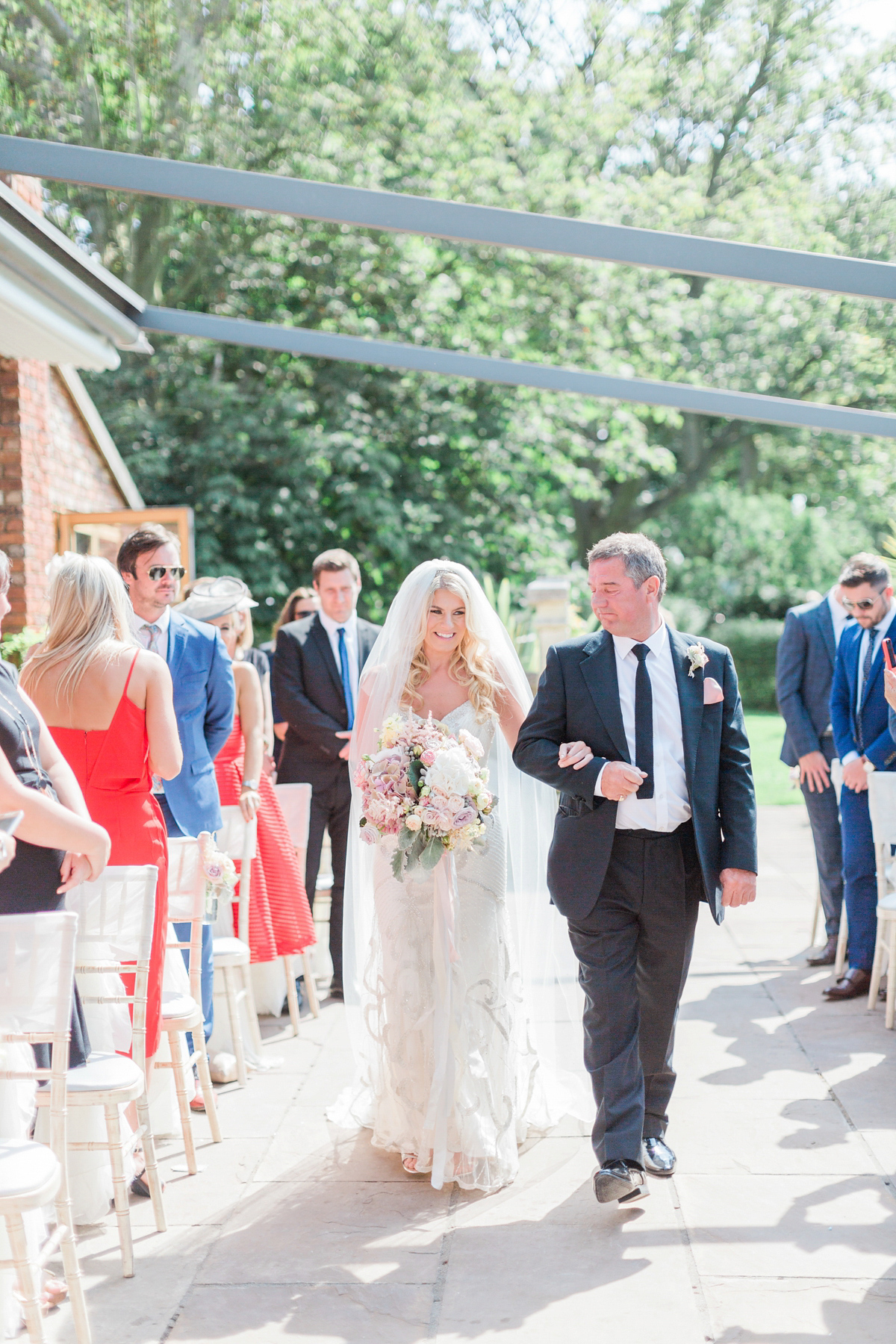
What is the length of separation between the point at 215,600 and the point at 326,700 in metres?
0.92

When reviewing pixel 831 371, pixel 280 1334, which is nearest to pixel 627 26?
pixel 831 371

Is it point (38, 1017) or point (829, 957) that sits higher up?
point (38, 1017)

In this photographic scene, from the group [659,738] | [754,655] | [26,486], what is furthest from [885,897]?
[754,655]

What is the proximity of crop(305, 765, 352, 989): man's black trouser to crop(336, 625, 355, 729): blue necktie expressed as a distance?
1.08 feet

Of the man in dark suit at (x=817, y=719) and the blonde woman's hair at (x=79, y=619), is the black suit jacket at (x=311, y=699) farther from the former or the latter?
the blonde woman's hair at (x=79, y=619)

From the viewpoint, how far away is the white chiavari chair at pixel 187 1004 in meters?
4.15

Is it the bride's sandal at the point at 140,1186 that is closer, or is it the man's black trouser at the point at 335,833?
the bride's sandal at the point at 140,1186

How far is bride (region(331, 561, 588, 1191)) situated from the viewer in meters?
4.20

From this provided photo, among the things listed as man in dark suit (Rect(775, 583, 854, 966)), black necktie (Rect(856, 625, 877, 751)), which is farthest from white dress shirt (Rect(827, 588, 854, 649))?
black necktie (Rect(856, 625, 877, 751))

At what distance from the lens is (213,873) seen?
4.68 meters

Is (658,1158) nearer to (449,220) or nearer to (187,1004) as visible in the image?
(187,1004)

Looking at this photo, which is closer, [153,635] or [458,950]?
[458,950]

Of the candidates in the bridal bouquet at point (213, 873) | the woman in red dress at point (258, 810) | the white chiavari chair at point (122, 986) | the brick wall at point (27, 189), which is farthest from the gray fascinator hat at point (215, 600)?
the brick wall at point (27, 189)

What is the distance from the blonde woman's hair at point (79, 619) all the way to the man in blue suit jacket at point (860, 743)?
12.2 feet
